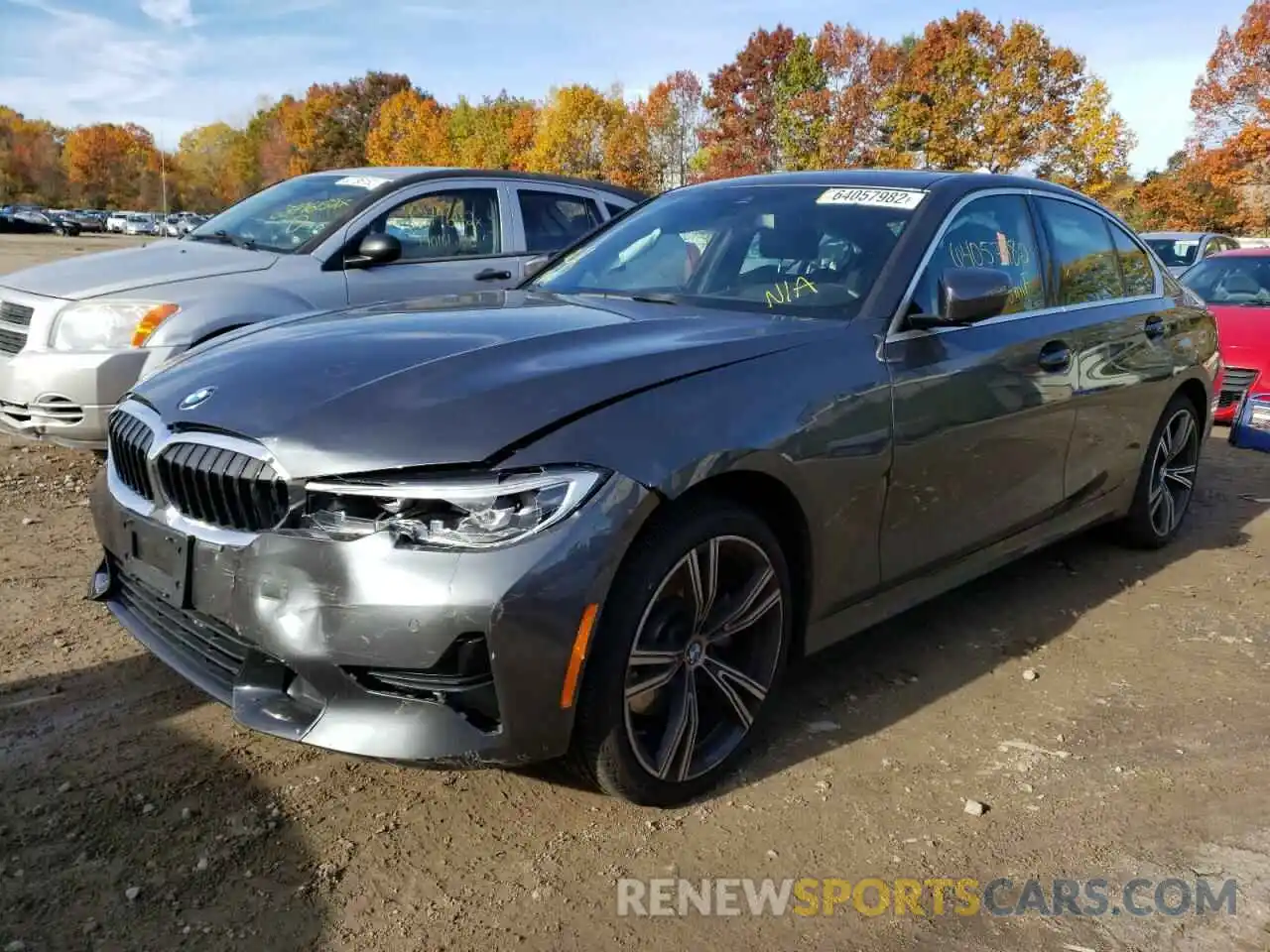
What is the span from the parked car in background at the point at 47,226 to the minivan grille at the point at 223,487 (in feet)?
209

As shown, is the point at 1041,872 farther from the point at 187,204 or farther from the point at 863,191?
the point at 187,204

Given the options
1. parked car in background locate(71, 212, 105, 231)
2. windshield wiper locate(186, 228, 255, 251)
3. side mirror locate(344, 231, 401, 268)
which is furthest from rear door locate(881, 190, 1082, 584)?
parked car in background locate(71, 212, 105, 231)

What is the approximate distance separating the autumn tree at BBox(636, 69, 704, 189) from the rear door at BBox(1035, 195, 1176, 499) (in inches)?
1981

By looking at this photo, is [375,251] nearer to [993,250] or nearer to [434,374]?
[993,250]

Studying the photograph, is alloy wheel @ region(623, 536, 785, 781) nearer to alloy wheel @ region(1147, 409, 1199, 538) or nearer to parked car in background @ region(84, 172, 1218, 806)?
parked car in background @ region(84, 172, 1218, 806)

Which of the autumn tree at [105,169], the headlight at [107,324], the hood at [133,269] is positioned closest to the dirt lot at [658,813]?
the headlight at [107,324]

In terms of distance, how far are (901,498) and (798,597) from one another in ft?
1.59

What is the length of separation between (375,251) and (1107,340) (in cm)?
383

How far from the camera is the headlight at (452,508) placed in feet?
7.47

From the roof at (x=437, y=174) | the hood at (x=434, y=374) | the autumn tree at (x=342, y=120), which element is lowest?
the hood at (x=434, y=374)

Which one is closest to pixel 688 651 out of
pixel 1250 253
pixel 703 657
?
pixel 703 657

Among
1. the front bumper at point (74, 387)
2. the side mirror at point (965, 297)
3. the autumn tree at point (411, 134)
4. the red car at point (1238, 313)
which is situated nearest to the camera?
the side mirror at point (965, 297)

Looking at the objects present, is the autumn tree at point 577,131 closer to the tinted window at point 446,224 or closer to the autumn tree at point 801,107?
the autumn tree at point 801,107

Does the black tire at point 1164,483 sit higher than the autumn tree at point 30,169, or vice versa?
the autumn tree at point 30,169
